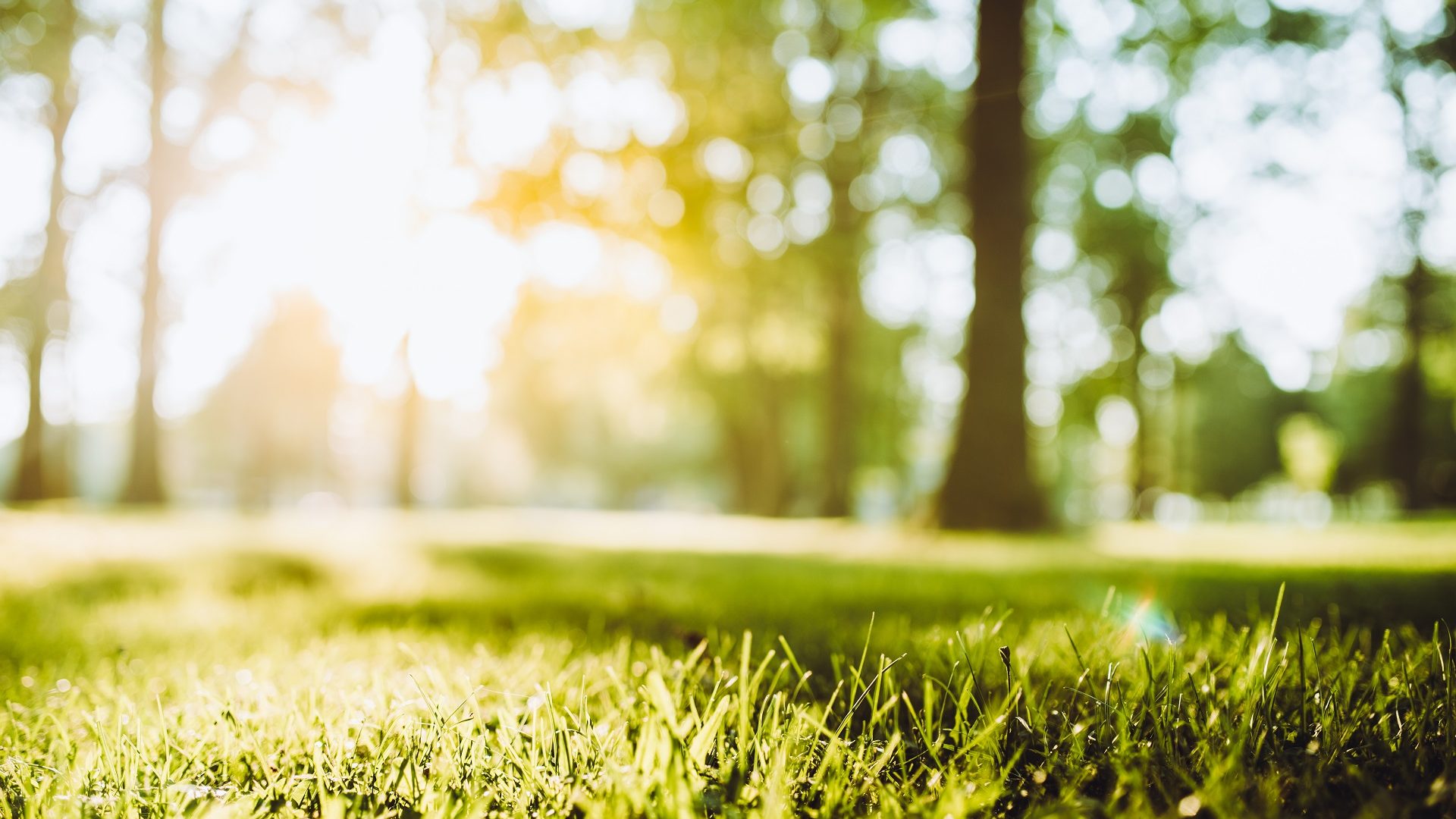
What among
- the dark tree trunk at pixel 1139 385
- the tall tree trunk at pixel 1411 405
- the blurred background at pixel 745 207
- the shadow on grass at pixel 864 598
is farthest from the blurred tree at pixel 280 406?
the tall tree trunk at pixel 1411 405

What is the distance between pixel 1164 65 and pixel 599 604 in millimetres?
11837

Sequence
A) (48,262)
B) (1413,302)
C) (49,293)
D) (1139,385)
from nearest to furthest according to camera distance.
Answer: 1. (48,262)
2. (49,293)
3. (1413,302)
4. (1139,385)

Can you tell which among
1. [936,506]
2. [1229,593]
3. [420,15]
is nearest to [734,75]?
[420,15]

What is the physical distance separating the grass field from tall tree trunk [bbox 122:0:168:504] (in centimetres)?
1227

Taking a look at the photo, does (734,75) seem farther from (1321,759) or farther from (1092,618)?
(1321,759)

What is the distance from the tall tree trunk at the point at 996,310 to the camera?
9008 millimetres

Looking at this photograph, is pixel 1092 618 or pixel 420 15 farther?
pixel 420 15

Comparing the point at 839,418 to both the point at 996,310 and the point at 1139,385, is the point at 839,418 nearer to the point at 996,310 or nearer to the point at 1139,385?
the point at 1139,385

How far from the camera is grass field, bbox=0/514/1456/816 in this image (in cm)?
134

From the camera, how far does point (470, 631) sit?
312cm

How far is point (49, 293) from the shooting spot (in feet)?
49.1

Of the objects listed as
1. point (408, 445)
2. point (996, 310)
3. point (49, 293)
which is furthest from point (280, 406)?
point (996, 310)

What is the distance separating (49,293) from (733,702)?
60.8ft

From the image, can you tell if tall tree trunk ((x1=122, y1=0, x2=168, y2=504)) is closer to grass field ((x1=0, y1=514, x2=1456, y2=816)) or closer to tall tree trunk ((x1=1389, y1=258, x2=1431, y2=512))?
grass field ((x1=0, y1=514, x2=1456, y2=816))
